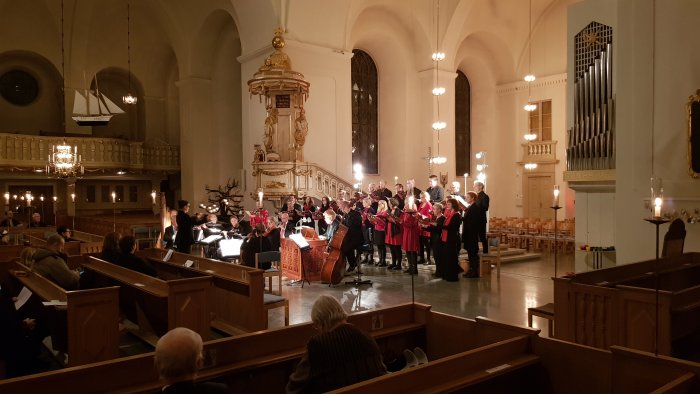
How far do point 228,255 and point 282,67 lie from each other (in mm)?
6802

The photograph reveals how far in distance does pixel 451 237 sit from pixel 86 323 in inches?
271

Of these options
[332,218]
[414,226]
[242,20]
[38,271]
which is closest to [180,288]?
[38,271]

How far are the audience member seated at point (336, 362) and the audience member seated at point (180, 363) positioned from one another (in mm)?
600

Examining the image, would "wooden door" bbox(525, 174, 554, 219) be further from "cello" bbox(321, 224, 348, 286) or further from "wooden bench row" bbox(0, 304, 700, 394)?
"wooden bench row" bbox(0, 304, 700, 394)

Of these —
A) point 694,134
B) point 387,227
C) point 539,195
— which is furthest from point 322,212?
point 539,195

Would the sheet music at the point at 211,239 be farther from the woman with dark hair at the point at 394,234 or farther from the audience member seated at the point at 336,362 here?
the audience member seated at the point at 336,362

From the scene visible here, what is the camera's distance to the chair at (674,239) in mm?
7366

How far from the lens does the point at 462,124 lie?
23.8 metres

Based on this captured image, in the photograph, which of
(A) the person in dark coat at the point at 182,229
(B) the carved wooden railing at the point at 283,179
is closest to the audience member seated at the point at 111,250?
(A) the person in dark coat at the point at 182,229

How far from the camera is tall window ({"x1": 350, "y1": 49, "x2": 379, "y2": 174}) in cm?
2094

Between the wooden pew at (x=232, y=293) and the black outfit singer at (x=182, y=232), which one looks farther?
the black outfit singer at (x=182, y=232)

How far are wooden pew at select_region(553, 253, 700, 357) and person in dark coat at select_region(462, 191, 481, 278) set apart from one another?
4.69 m

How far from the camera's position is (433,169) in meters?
20.5

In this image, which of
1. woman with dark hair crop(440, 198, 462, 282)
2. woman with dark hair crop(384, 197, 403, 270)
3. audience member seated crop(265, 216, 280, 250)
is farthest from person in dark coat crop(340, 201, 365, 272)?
woman with dark hair crop(440, 198, 462, 282)
